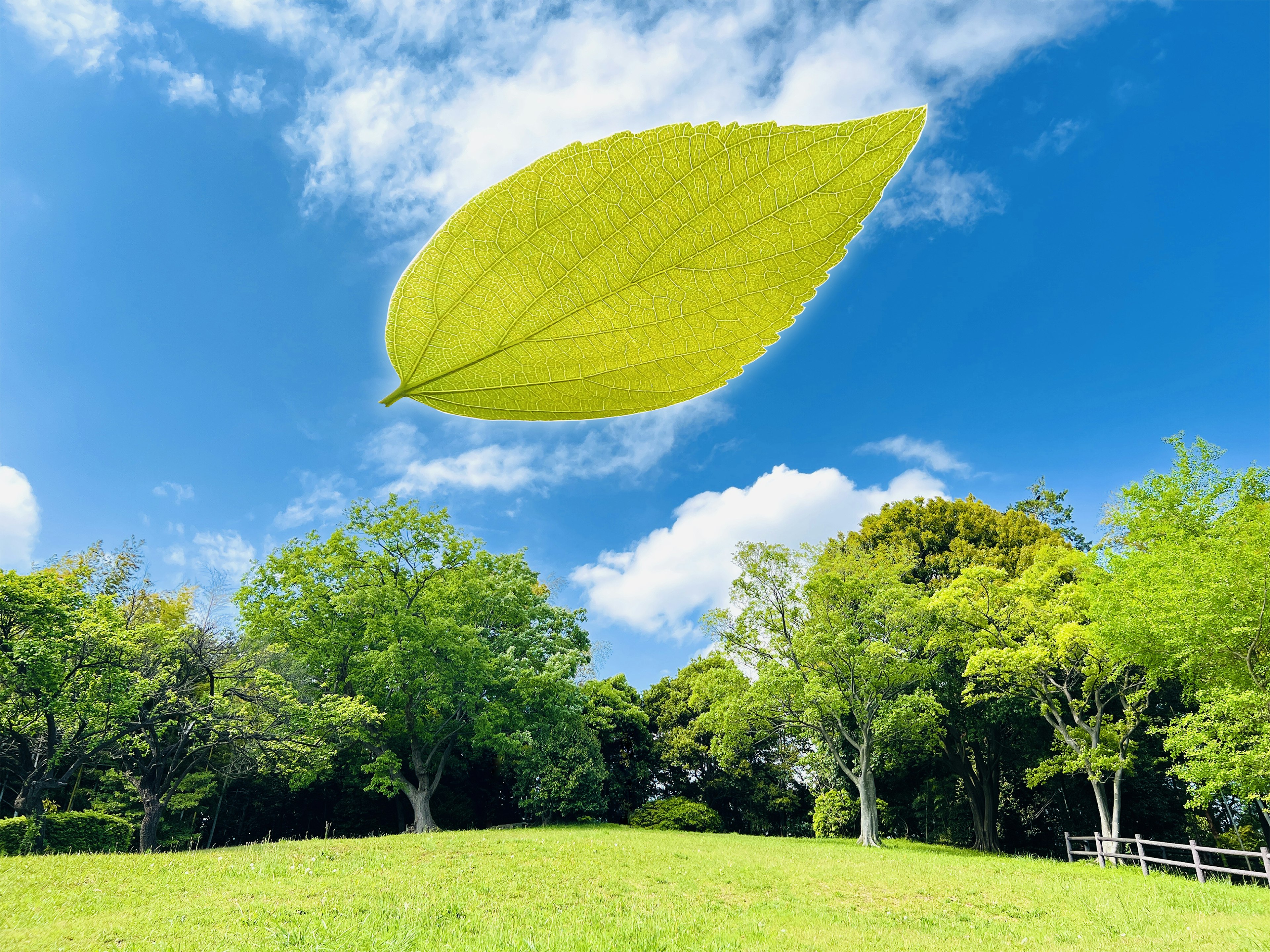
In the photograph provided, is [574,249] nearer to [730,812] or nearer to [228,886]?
[228,886]

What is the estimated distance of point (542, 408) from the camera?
35cm

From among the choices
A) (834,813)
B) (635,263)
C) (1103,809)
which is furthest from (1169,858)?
(635,263)

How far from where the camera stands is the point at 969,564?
2111 cm

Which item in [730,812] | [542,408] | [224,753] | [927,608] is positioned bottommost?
[730,812]

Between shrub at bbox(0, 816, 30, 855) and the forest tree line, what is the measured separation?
0.22 meters

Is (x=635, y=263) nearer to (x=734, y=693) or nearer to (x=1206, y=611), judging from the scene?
(x=1206, y=611)

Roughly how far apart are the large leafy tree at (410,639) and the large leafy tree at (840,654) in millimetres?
5292

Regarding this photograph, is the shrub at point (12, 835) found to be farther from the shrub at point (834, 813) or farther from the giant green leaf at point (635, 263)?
the shrub at point (834, 813)

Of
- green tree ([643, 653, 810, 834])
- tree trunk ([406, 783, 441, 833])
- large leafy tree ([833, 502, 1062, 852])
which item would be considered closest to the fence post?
large leafy tree ([833, 502, 1062, 852])

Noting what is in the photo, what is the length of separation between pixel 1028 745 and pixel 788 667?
6.91m

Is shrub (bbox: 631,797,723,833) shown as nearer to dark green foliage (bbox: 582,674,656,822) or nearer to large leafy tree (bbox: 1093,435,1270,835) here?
dark green foliage (bbox: 582,674,656,822)

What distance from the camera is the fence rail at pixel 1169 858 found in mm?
11375

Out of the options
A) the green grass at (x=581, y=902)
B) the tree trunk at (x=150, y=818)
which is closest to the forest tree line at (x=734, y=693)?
the tree trunk at (x=150, y=818)

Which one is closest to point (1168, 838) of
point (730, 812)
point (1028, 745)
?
point (1028, 745)
